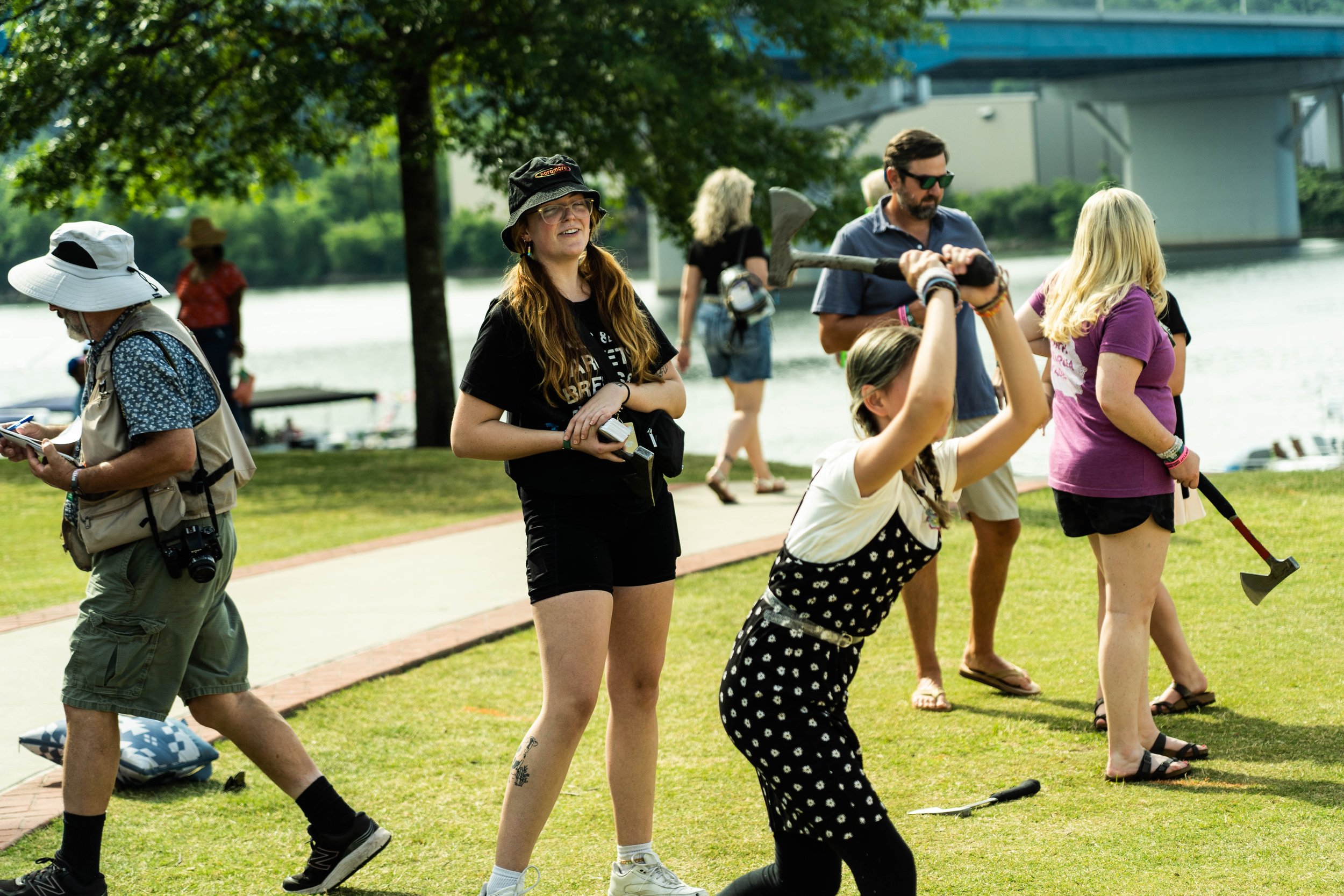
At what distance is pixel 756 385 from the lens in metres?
9.27

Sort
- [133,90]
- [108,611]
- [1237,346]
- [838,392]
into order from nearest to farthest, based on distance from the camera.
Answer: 1. [108,611]
2. [133,90]
3. [838,392]
4. [1237,346]

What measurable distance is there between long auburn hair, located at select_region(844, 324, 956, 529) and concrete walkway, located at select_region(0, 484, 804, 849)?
2.99 metres

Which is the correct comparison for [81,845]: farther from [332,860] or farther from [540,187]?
[540,187]

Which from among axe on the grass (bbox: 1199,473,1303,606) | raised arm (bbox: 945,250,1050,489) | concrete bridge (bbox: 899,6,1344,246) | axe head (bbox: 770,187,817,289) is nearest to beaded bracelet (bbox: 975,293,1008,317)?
raised arm (bbox: 945,250,1050,489)

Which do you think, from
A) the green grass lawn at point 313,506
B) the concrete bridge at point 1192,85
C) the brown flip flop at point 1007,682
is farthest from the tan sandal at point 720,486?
the concrete bridge at point 1192,85

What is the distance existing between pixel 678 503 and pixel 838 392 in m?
13.4

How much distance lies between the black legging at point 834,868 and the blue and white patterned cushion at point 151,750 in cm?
234

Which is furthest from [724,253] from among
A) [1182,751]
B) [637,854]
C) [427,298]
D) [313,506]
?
[427,298]

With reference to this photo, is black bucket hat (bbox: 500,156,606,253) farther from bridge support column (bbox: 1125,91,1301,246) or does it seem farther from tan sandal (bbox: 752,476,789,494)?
bridge support column (bbox: 1125,91,1301,246)

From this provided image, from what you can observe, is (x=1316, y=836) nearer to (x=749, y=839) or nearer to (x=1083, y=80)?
(x=749, y=839)

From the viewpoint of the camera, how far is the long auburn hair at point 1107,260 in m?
4.07

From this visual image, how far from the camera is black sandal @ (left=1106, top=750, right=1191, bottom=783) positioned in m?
4.17

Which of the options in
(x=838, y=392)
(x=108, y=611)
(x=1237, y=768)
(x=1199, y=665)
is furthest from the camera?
(x=838, y=392)

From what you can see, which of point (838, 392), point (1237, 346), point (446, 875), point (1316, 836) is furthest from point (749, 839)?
point (1237, 346)
